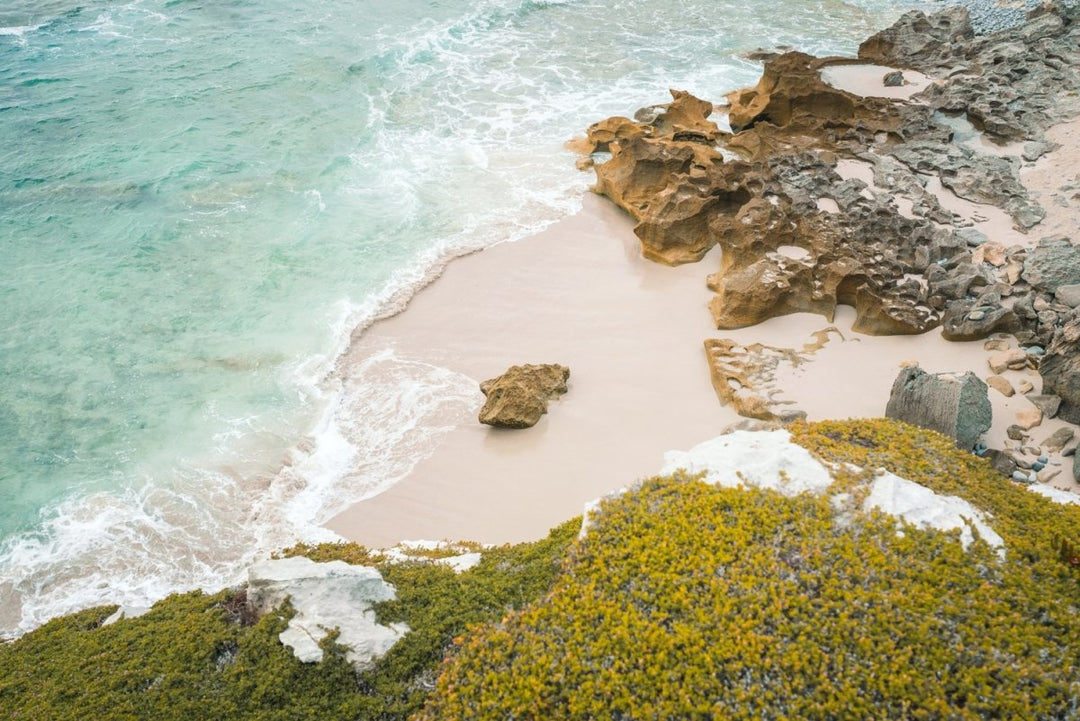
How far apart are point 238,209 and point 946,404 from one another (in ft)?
71.5

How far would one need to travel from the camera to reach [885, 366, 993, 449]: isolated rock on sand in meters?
11.9

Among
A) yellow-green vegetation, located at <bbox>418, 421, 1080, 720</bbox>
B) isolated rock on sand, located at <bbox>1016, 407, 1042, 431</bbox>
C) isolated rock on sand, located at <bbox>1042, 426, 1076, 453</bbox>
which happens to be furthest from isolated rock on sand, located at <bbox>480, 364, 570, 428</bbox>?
isolated rock on sand, located at <bbox>1042, 426, 1076, 453</bbox>

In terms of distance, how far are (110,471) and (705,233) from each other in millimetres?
16291

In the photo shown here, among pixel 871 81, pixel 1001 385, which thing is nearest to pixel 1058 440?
pixel 1001 385

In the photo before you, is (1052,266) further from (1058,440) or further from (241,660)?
(241,660)

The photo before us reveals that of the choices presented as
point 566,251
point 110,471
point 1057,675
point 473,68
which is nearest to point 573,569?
point 1057,675

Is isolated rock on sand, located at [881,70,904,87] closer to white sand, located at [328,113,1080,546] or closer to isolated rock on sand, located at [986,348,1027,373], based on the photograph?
white sand, located at [328,113,1080,546]

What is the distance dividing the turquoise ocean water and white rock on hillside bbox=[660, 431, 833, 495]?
6.90 meters

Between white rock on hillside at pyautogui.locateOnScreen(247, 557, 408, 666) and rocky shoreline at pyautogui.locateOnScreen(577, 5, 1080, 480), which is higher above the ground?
rocky shoreline at pyautogui.locateOnScreen(577, 5, 1080, 480)

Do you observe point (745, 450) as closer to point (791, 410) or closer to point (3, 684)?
point (791, 410)

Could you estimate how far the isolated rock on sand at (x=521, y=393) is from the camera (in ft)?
48.7

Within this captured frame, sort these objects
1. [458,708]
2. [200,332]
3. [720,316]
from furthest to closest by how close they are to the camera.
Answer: [200,332], [720,316], [458,708]

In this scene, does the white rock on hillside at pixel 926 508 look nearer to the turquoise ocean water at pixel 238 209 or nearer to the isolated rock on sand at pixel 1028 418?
the isolated rock on sand at pixel 1028 418

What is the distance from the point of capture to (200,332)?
19.0m
